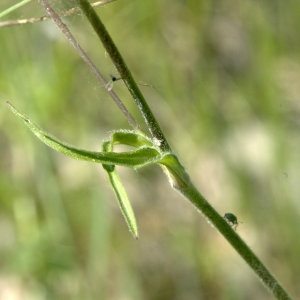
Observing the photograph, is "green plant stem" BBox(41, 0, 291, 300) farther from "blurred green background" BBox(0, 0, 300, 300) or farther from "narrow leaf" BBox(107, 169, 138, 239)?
"blurred green background" BBox(0, 0, 300, 300)

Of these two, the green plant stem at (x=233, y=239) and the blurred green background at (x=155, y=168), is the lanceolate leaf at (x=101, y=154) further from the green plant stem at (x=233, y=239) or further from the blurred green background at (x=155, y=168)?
the blurred green background at (x=155, y=168)

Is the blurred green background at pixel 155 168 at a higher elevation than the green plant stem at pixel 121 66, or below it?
higher

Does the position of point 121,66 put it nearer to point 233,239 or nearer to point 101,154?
point 101,154

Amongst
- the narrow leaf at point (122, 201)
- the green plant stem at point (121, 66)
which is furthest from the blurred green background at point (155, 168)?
the green plant stem at point (121, 66)

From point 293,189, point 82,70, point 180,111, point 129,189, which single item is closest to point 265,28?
point 180,111

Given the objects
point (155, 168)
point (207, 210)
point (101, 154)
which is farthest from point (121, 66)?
point (155, 168)

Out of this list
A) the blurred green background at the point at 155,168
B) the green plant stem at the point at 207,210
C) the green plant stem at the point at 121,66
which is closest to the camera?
the green plant stem at the point at 121,66
